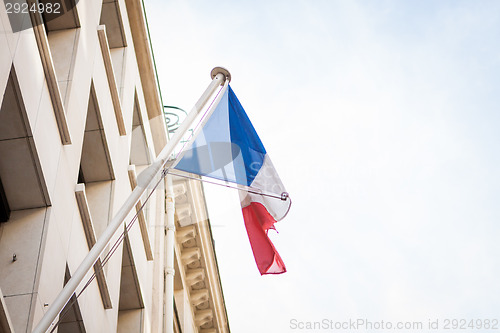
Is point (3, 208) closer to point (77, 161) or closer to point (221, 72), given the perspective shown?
point (77, 161)

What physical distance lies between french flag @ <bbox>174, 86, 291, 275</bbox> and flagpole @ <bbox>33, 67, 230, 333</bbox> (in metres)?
0.39

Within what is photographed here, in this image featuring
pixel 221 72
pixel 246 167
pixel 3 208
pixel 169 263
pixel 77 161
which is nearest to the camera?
pixel 3 208

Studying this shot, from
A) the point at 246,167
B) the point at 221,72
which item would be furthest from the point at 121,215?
the point at 221,72

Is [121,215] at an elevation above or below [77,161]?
below

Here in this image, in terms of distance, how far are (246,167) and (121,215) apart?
2.56m

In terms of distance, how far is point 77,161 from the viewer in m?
10.8

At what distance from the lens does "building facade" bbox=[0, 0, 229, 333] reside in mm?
8531

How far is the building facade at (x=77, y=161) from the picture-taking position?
8.53 metres

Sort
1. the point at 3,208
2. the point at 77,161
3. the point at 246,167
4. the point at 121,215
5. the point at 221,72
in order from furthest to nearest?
1. the point at 77,161
2. the point at 221,72
3. the point at 246,167
4. the point at 3,208
5. the point at 121,215

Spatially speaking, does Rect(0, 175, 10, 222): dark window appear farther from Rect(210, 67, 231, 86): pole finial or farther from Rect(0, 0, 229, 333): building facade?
Rect(210, 67, 231, 86): pole finial

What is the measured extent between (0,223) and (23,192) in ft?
1.81

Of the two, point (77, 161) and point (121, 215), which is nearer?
point (121, 215)

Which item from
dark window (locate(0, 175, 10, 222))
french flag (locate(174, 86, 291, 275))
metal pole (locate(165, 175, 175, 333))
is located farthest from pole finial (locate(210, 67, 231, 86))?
metal pole (locate(165, 175, 175, 333))

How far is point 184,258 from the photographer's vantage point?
24.0 meters
